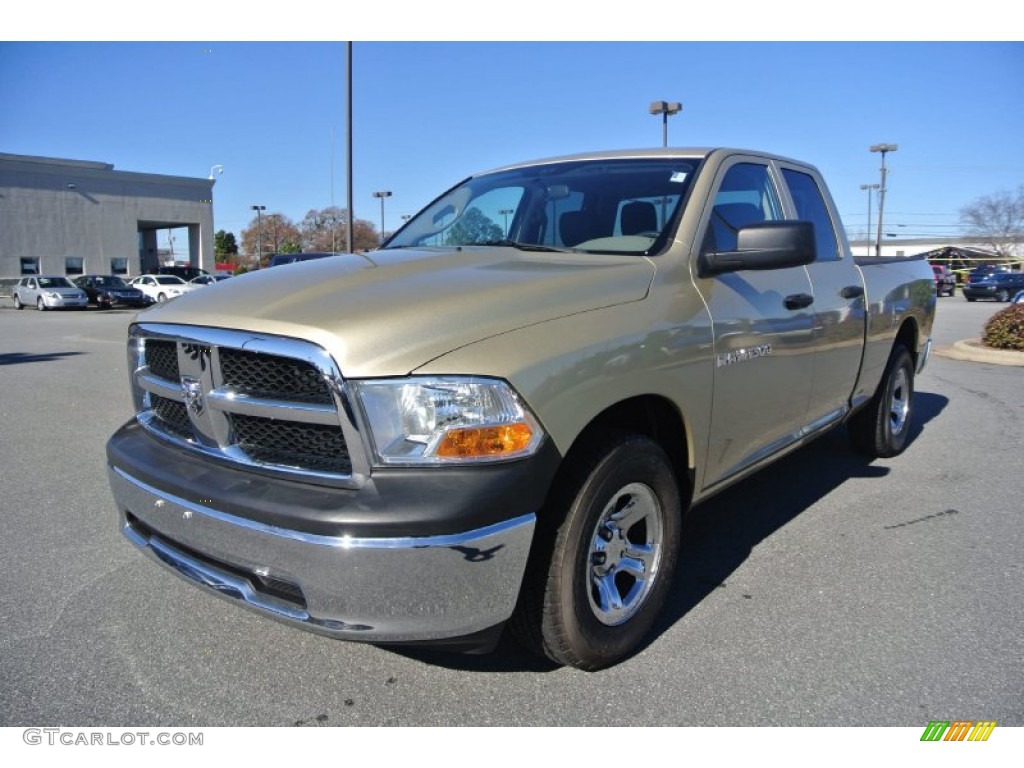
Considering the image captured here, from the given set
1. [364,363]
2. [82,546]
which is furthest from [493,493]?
[82,546]

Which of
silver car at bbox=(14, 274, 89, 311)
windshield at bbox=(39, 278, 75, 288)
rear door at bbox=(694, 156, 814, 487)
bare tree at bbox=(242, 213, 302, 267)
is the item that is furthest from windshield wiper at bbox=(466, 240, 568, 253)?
bare tree at bbox=(242, 213, 302, 267)

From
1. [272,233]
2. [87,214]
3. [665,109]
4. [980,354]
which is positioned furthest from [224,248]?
[980,354]

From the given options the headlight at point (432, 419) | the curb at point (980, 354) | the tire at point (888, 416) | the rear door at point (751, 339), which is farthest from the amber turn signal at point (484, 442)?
the curb at point (980, 354)

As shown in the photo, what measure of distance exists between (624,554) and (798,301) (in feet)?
5.40

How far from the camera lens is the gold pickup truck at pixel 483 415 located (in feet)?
7.00

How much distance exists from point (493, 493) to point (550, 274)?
36.6 inches

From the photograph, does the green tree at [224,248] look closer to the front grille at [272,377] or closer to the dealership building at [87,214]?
the dealership building at [87,214]

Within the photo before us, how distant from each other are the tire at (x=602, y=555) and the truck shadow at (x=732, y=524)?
0.71ft

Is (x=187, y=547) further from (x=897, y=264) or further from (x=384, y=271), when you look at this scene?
(x=897, y=264)

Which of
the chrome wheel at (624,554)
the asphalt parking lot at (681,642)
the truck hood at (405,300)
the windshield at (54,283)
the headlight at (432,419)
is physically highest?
the windshield at (54,283)

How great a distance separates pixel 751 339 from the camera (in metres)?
3.23

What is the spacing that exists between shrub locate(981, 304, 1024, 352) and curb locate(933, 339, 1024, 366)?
117 millimetres

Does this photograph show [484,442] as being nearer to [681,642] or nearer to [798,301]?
[681,642]

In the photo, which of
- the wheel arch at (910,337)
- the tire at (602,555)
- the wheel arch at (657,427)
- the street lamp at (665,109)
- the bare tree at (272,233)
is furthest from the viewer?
the bare tree at (272,233)
